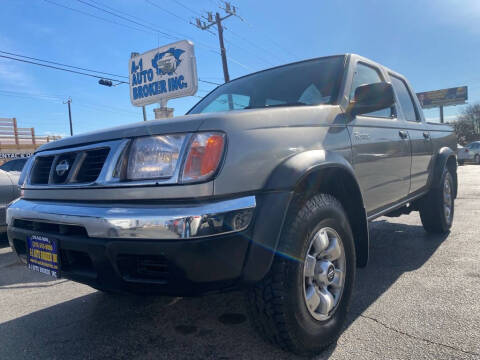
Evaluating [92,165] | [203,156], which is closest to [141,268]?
[203,156]

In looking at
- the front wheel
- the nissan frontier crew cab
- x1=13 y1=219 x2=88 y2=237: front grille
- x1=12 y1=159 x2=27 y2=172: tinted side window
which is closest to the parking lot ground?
the front wheel

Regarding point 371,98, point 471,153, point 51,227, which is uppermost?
point 371,98

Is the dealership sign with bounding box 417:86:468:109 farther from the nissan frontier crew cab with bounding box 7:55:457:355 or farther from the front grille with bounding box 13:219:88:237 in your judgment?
the front grille with bounding box 13:219:88:237

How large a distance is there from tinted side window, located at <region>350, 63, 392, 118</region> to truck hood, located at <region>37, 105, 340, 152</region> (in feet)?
2.57

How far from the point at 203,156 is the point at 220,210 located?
0.27 metres

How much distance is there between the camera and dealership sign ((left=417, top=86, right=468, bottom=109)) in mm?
56344

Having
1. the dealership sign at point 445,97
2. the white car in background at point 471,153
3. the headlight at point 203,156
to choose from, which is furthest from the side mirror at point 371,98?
the dealership sign at point 445,97

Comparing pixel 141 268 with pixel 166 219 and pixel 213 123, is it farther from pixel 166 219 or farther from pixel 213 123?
pixel 213 123

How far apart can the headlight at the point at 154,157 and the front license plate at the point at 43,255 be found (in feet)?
1.90

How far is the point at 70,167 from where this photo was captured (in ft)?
6.84

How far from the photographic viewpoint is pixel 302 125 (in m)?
2.09

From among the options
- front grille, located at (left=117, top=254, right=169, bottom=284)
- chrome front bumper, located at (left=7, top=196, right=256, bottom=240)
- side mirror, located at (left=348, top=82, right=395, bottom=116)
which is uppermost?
side mirror, located at (left=348, top=82, right=395, bottom=116)

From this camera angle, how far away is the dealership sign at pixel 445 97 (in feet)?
185

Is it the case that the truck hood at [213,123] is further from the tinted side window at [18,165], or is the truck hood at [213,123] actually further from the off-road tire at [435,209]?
the tinted side window at [18,165]
